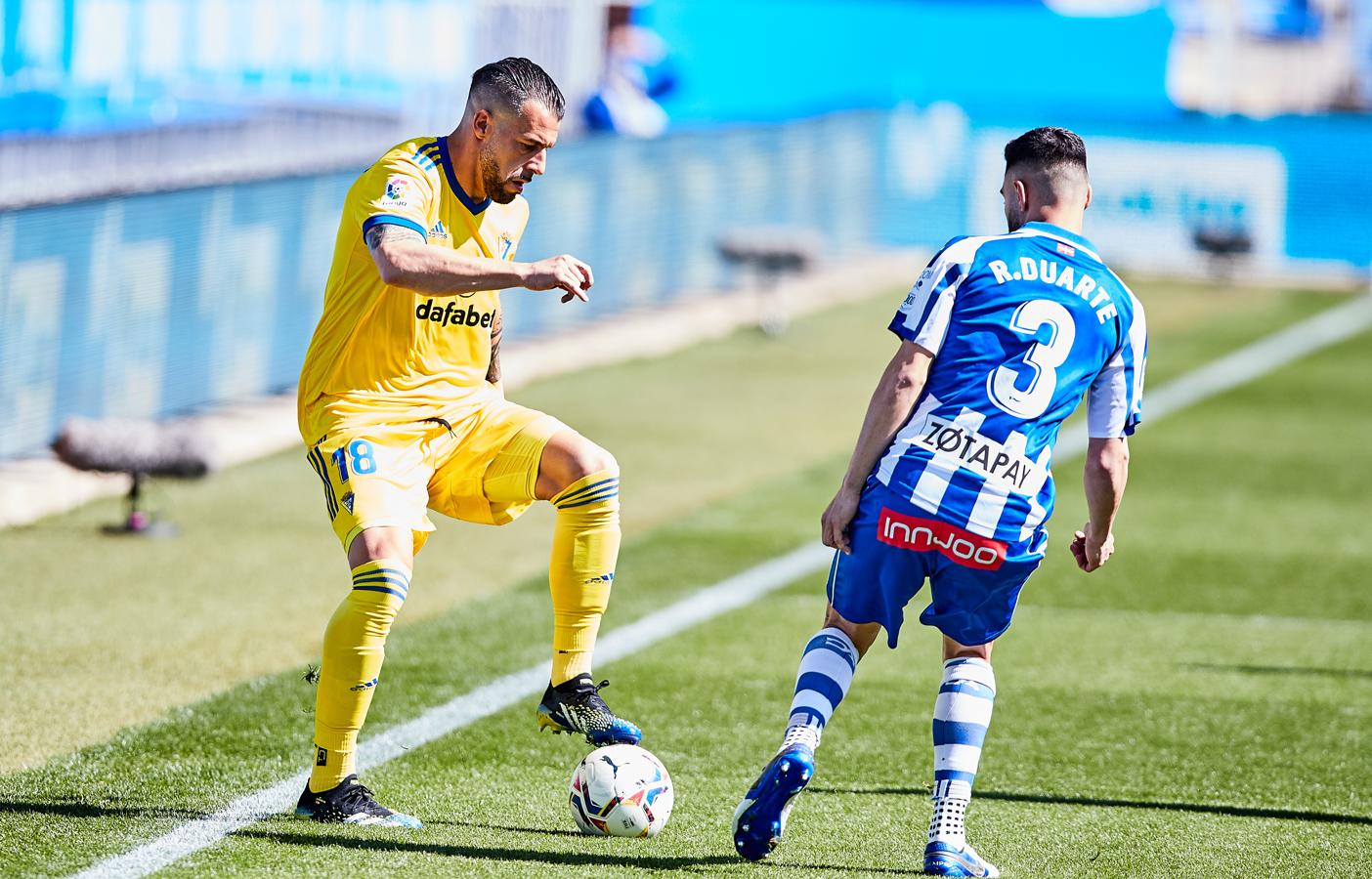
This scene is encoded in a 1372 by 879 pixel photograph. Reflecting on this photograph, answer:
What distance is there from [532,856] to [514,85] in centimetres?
214

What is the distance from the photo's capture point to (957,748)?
16.2ft

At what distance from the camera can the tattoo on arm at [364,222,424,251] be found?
5.05 metres

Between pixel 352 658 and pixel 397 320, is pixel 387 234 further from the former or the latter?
pixel 352 658

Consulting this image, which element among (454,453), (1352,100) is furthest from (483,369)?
(1352,100)

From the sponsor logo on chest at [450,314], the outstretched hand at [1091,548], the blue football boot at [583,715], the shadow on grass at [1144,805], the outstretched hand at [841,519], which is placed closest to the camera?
the outstretched hand at [841,519]

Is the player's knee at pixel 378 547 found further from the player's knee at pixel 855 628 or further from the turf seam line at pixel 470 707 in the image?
the player's knee at pixel 855 628

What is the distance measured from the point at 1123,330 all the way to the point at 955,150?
21994 millimetres

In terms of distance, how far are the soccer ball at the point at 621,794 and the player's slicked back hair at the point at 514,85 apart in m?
1.85

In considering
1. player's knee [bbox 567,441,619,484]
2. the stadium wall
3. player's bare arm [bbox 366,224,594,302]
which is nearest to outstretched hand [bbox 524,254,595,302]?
player's bare arm [bbox 366,224,594,302]

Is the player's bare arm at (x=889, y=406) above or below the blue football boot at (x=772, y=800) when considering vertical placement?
above

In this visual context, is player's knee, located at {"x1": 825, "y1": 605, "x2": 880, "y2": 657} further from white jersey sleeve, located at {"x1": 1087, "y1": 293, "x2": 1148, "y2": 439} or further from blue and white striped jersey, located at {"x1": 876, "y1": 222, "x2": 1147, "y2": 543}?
white jersey sleeve, located at {"x1": 1087, "y1": 293, "x2": 1148, "y2": 439}

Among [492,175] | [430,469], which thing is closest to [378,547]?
[430,469]

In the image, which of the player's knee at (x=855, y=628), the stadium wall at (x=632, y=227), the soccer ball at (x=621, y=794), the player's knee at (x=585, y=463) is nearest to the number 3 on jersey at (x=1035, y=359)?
the player's knee at (x=855, y=628)

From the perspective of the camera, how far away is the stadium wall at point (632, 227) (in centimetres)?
1116
